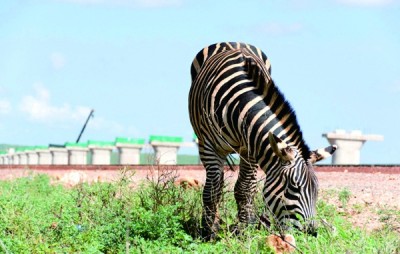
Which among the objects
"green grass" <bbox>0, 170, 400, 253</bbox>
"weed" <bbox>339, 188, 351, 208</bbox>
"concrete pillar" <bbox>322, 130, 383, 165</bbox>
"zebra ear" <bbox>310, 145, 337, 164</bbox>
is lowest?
"green grass" <bbox>0, 170, 400, 253</bbox>

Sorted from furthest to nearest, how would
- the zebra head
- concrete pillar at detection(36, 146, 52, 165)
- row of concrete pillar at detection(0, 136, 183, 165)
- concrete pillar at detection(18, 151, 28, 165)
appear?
concrete pillar at detection(18, 151, 28, 165) < concrete pillar at detection(36, 146, 52, 165) < row of concrete pillar at detection(0, 136, 183, 165) < the zebra head

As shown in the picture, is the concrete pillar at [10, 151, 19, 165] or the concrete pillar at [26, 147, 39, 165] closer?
the concrete pillar at [26, 147, 39, 165]

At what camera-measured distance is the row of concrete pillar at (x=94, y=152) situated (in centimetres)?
3947

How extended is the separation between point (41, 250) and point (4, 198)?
3.77 m

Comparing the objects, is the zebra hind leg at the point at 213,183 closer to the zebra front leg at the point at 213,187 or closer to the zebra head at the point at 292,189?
the zebra front leg at the point at 213,187

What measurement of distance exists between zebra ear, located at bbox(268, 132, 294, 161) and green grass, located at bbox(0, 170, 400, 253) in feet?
2.39

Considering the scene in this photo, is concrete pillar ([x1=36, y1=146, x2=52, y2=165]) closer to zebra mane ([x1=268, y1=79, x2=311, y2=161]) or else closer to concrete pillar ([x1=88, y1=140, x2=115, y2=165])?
concrete pillar ([x1=88, y1=140, x2=115, y2=165])

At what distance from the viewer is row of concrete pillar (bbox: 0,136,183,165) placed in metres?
39.5

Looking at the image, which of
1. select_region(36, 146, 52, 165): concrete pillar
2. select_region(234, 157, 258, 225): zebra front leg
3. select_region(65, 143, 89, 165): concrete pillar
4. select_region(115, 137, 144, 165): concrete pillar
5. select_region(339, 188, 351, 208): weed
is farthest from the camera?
select_region(36, 146, 52, 165): concrete pillar

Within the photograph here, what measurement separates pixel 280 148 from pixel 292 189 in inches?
16.0

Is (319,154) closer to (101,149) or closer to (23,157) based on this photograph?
(101,149)

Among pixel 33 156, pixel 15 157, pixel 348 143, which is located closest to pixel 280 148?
pixel 348 143

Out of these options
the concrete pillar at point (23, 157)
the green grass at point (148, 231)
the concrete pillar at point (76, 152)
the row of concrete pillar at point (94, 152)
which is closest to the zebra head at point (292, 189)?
the green grass at point (148, 231)

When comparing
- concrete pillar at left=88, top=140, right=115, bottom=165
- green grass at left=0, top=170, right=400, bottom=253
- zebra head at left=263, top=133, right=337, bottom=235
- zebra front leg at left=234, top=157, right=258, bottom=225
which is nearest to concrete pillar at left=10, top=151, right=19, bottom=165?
concrete pillar at left=88, top=140, right=115, bottom=165
